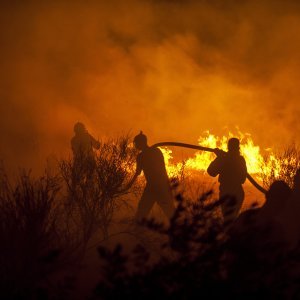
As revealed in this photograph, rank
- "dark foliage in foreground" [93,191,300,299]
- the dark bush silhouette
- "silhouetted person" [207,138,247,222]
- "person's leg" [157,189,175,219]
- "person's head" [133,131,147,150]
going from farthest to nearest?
the dark bush silhouette < "person's head" [133,131,147,150] < "person's leg" [157,189,175,219] < "silhouetted person" [207,138,247,222] < "dark foliage in foreground" [93,191,300,299]

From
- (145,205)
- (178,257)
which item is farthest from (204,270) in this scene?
(145,205)

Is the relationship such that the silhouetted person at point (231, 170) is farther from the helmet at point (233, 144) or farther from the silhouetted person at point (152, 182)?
the silhouetted person at point (152, 182)

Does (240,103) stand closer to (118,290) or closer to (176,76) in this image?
(176,76)

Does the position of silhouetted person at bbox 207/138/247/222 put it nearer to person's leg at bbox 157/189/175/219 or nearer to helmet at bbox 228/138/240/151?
helmet at bbox 228/138/240/151

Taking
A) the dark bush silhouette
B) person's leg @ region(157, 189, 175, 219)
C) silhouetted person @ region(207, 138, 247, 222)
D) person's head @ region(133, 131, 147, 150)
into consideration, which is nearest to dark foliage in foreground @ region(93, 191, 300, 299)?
silhouetted person @ region(207, 138, 247, 222)

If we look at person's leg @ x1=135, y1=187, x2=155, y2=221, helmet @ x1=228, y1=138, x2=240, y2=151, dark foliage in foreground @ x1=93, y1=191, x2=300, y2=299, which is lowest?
dark foliage in foreground @ x1=93, y1=191, x2=300, y2=299

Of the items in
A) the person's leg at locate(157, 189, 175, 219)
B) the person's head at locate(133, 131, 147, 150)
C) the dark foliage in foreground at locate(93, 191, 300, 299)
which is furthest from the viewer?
the person's head at locate(133, 131, 147, 150)

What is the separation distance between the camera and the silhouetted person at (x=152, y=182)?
9773 mm

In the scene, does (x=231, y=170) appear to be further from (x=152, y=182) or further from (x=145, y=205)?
(x=145, y=205)

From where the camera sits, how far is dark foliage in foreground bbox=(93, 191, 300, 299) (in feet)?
12.8

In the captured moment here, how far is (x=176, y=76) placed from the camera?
97.7 feet

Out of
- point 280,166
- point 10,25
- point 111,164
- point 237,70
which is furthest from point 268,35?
point 111,164

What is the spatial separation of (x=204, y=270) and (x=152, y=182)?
19.5 ft

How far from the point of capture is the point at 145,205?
9773 millimetres
